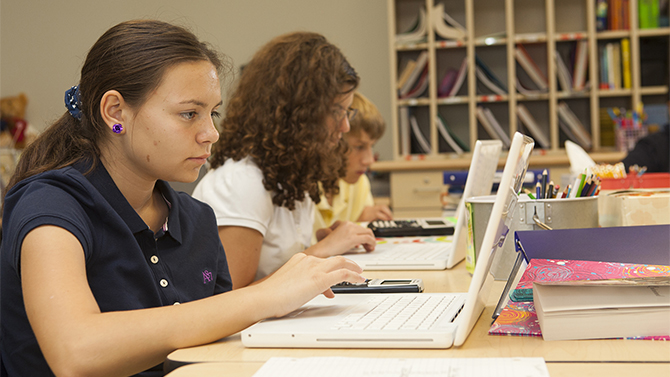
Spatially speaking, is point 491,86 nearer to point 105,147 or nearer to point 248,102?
point 248,102

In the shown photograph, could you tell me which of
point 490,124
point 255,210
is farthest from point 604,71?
point 255,210

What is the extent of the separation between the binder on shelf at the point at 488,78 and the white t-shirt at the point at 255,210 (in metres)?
2.35

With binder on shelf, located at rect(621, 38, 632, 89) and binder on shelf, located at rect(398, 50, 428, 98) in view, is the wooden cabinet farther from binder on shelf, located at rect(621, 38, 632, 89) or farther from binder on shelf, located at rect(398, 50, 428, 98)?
binder on shelf, located at rect(621, 38, 632, 89)

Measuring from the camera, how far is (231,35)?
155 inches

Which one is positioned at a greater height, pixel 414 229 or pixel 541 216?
pixel 541 216

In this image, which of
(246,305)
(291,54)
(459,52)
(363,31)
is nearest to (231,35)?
(363,31)

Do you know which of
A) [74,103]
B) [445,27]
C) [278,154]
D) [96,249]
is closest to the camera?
[96,249]

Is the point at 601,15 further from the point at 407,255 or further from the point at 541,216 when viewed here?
the point at 541,216

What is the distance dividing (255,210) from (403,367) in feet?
2.79

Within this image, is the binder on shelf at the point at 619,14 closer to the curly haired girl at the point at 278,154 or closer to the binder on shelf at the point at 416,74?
the binder on shelf at the point at 416,74

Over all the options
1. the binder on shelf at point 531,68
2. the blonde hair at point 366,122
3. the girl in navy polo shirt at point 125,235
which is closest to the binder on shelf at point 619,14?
the binder on shelf at point 531,68

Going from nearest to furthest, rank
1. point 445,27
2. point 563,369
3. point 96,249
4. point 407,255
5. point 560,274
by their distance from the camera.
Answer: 1. point 563,369
2. point 560,274
3. point 96,249
4. point 407,255
5. point 445,27

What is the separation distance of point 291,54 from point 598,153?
8.22 ft

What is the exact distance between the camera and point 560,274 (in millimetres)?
690
